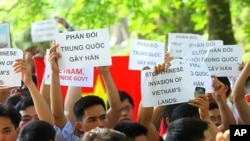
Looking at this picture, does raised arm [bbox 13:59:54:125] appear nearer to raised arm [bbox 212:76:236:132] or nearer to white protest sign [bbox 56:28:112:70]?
white protest sign [bbox 56:28:112:70]

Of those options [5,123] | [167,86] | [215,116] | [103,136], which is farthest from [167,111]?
[103,136]

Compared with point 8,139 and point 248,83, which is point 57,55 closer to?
point 8,139

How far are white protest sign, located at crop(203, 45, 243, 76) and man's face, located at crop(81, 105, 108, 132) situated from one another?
162 cm

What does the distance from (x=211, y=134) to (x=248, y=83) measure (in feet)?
6.38

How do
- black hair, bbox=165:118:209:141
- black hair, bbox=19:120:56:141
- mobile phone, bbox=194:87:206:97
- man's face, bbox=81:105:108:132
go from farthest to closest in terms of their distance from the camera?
mobile phone, bbox=194:87:206:97, man's face, bbox=81:105:108:132, black hair, bbox=19:120:56:141, black hair, bbox=165:118:209:141

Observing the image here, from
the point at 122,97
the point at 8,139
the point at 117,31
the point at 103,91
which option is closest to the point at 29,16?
the point at 103,91

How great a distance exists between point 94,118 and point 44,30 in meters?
3.61

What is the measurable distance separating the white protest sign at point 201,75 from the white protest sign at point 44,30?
9.60 ft

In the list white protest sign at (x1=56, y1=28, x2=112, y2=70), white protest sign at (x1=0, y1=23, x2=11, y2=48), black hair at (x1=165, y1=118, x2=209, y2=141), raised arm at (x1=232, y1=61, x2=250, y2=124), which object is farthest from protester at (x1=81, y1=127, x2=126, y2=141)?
white protest sign at (x1=0, y1=23, x2=11, y2=48)

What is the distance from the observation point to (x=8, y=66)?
7.73m

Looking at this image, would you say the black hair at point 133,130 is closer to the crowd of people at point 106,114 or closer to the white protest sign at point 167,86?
the crowd of people at point 106,114

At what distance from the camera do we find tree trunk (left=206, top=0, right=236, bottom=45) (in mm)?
12422

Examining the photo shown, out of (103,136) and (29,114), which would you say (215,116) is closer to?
(29,114)

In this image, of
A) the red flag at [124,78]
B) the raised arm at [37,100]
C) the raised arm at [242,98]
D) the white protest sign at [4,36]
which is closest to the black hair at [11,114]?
the raised arm at [37,100]
